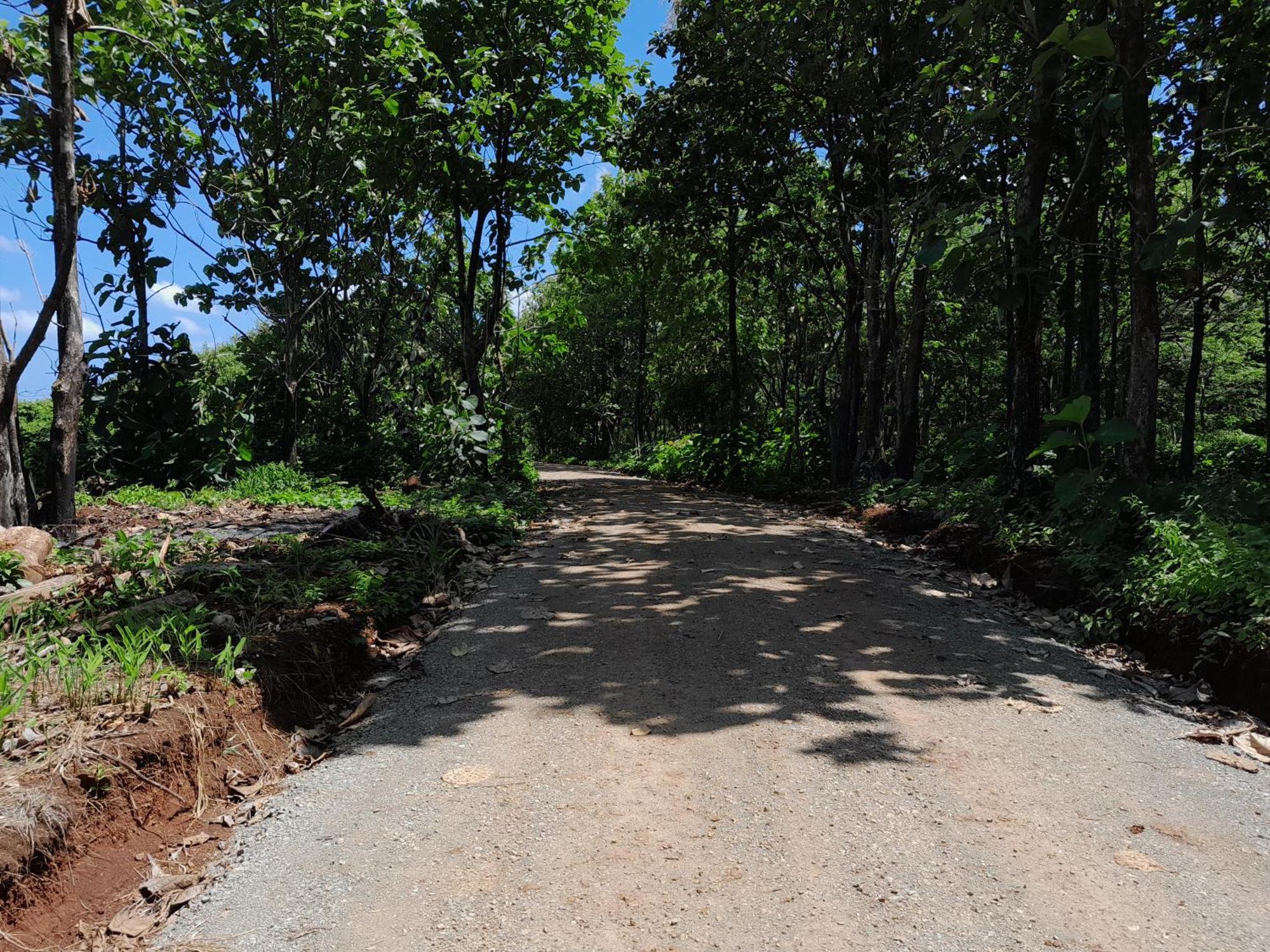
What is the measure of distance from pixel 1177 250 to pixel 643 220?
34.8ft

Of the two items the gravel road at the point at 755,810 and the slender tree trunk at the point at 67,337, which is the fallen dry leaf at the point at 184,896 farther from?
the slender tree trunk at the point at 67,337

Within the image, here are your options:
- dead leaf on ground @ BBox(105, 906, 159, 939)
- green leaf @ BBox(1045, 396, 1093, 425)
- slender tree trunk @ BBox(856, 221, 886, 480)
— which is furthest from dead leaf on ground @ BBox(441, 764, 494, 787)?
slender tree trunk @ BBox(856, 221, 886, 480)

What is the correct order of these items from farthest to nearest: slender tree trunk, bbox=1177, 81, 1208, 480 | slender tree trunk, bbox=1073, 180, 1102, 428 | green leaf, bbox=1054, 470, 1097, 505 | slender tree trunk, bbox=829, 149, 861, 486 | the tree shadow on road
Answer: slender tree trunk, bbox=829, 149, 861, 486, slender tree trunk, bbox=1073, 180, 1102, 428, slender tree trunk, bbox=1177, 81, 1208, 480, green leaf, bbox=1054, 470, 1097, 505, the tree shadow on road

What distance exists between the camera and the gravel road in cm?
226

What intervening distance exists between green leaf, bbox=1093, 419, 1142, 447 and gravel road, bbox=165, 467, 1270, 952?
147 centimetres

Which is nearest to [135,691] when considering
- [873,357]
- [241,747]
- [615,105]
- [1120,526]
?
[241,747]

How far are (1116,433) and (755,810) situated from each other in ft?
13.3

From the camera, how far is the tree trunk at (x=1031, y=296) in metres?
7.14

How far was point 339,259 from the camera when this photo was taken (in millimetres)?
13867

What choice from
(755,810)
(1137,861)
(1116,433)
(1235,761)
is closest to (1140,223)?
(1116,433)

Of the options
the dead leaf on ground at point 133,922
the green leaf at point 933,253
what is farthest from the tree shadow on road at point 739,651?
the green leaf at point 933,253

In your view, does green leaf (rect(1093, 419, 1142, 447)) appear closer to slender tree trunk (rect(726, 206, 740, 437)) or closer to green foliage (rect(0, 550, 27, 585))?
green foliage (rect(0, 550, 27, 585))

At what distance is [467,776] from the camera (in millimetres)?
3193

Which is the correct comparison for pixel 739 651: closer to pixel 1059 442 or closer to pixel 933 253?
pixel 1059 442
